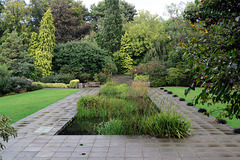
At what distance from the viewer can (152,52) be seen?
55.8 ft

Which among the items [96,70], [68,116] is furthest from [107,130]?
[96,70]

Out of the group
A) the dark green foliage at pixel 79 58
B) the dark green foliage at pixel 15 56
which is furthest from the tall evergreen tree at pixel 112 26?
the dark green foliage at pixel 15 56

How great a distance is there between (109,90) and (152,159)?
6.98m

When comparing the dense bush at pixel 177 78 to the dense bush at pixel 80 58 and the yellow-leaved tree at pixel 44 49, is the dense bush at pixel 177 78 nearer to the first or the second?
the dense bush at pixel 80 58

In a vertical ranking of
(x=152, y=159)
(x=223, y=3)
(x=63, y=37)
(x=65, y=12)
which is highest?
(x=65, y=12)

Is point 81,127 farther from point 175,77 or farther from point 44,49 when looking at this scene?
point 44,49

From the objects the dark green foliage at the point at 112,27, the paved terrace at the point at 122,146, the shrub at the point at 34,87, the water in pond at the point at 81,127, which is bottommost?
the water in pond at the point at 81,127

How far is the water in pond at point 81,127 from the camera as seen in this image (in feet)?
13.8

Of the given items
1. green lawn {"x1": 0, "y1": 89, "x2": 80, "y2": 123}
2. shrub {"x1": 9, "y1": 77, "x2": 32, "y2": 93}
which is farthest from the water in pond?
shrub {"x1": 9, "y1": 77, "x2": 32, "y2": 93}

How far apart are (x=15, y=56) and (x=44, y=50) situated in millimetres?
2139

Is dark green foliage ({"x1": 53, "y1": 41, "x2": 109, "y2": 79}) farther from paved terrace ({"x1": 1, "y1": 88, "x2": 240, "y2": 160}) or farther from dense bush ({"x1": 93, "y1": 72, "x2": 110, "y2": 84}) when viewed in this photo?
paved terrace ({"x1": 1, "y1": 88, "x2": 240, "y2": 160})

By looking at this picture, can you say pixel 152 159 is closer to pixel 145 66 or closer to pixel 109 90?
pixel 109 90

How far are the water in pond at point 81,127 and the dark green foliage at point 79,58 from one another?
11.4 m

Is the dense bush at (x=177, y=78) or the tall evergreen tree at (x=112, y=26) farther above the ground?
the tall evergreen tree at (x=112, y=26)
